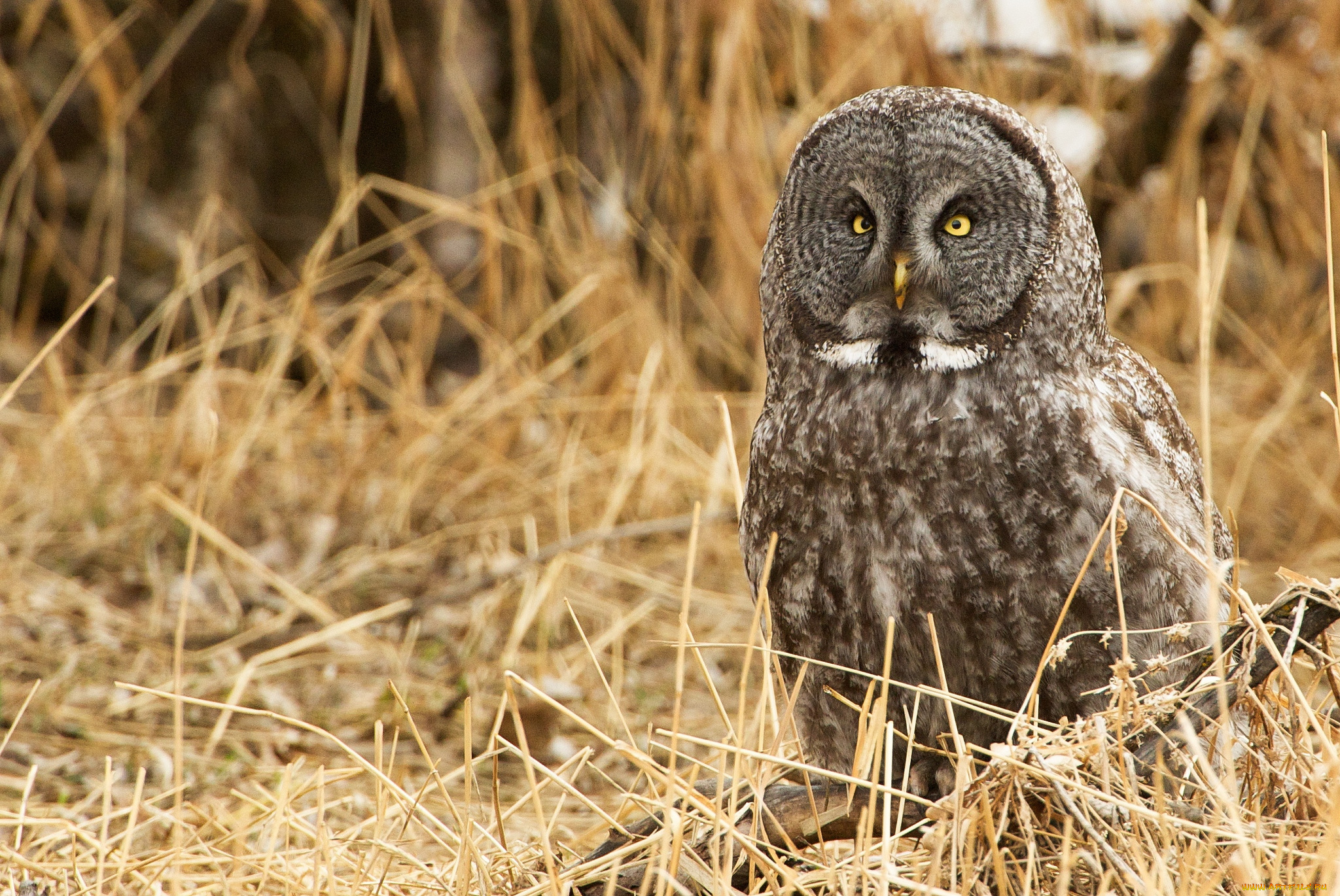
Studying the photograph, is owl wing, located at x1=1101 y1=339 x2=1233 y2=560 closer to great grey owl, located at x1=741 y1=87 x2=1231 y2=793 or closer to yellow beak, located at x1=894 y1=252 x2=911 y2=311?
great grey owl, located at x1=741 y1=87 x2=1231 y2=793

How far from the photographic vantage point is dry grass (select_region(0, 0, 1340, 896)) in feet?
9.87

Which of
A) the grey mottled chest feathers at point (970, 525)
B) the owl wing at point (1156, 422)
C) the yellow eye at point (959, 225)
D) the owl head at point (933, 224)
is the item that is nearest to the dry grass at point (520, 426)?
the owl wing at point (1156, 422)

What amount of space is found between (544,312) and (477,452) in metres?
0.64

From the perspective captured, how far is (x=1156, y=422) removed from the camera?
2.18 metres

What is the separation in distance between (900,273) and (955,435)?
10.6 inches

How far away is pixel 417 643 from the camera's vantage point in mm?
3525

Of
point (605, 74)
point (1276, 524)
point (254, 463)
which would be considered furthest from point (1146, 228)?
point (254, 463)

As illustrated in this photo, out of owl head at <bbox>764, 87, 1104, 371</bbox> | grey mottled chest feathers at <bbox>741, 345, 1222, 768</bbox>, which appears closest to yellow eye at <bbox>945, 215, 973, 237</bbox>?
owl head at <bbox>764, 87, 1104, 371</bbox>

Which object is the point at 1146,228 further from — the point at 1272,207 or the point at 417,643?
the point at 417,643

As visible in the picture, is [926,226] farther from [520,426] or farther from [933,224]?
[520,426]

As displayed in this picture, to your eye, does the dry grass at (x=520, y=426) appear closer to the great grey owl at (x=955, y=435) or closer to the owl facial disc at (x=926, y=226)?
the great grey owl at (x=955, y=435)

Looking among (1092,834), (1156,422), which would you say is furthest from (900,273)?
(1092,834)

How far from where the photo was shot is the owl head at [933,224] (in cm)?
198

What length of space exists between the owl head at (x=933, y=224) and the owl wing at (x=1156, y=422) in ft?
0.40
